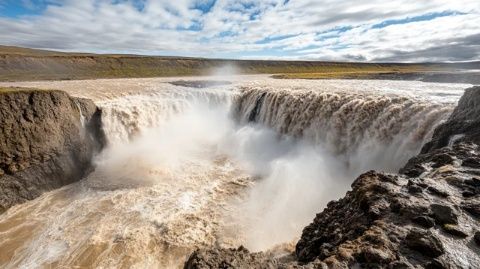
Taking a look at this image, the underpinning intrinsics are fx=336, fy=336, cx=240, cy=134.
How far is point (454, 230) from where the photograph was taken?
609 cm

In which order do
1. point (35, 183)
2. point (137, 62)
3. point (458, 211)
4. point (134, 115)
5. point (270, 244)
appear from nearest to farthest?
1. point (458, 211)
2. point (270, 244)
3. point (35, 183)
4. point (134, 115)
5. point (137, 62)

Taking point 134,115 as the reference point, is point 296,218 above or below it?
below

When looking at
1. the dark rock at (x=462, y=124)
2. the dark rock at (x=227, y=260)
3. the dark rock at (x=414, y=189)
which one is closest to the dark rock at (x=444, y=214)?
the dark rock at (x=414, y=189)

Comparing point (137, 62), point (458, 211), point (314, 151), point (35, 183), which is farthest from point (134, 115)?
point (137, 62)

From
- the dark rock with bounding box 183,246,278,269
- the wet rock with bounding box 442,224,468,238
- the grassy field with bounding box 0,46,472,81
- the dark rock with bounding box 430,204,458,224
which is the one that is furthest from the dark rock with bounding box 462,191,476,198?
the grassy field with bounding box 0,46,472,81

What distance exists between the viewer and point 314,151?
64.7ft

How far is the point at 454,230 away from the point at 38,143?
1891 centimetres

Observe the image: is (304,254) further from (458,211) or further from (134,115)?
(134,115)

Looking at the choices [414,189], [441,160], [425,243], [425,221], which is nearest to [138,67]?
[441,160]

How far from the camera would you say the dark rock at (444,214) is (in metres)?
6.35

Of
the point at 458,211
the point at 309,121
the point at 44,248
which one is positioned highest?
the point at 458,211

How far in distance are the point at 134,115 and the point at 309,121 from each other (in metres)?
12.5

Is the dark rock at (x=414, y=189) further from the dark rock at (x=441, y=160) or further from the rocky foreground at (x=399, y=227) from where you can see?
the dark rock at (x=441, y=160)

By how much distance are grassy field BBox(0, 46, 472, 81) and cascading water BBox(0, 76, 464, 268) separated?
32.0 metres
